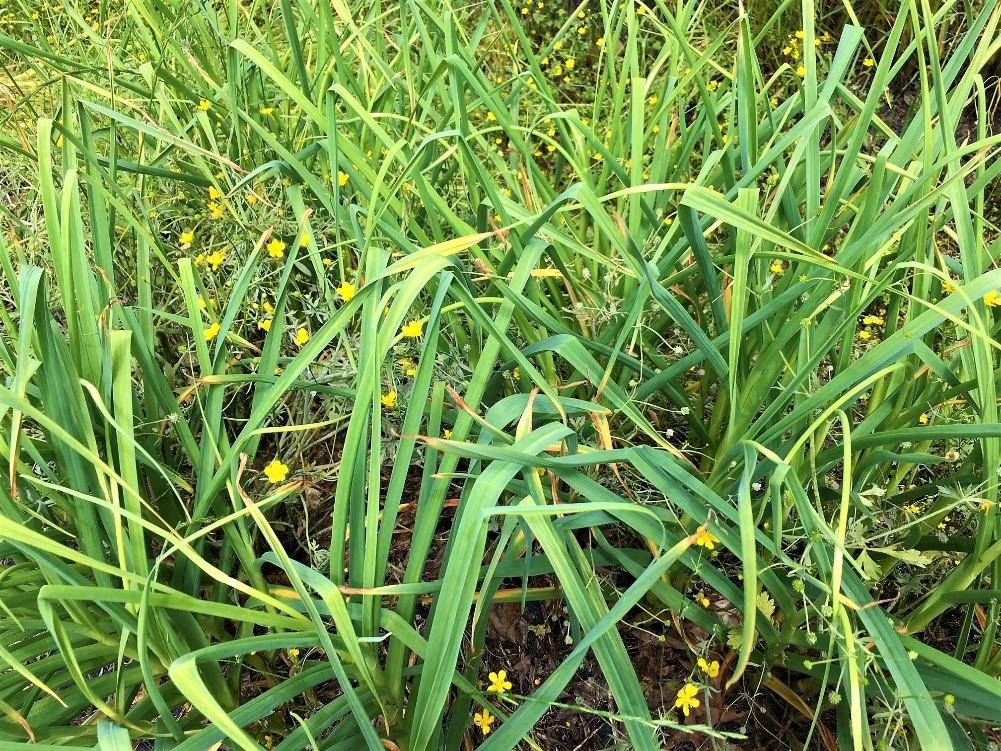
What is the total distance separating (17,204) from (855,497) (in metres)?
2.07

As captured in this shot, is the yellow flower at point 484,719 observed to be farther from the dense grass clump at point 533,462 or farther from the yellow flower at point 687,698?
the yellow flower at point 687,698

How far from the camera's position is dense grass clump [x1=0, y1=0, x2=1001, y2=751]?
2.45 ft

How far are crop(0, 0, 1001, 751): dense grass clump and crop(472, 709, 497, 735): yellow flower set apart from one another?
0.01 m

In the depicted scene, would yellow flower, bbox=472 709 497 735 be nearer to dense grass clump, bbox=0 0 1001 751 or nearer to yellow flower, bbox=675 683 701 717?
dense grass clump, bbox=0 0 1001 751

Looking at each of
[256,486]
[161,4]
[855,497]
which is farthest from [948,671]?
[161,4]

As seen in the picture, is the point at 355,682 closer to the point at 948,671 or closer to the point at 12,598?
the point at 12,598

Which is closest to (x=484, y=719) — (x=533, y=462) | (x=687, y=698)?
(x=687, y=698)

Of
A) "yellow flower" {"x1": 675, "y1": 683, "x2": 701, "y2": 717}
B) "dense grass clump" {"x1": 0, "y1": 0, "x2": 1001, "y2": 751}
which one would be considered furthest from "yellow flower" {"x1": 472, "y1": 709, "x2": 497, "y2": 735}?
"yellow flower" {"x1": 675, "y1": 683, "x2": 701, "y2": 717}

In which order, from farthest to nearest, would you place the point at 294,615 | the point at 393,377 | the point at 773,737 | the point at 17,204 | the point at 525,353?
the point at 17,204, the point at 393,377, the point at 773,737, the point at 525,353, the point at 294,615

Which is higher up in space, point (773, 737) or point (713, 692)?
point (713, 692)

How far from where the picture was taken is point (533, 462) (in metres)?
0.74

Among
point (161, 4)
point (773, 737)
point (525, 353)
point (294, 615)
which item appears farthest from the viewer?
point (161, 4)

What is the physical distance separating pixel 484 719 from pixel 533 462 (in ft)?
1.39

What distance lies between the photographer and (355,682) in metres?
0.92
